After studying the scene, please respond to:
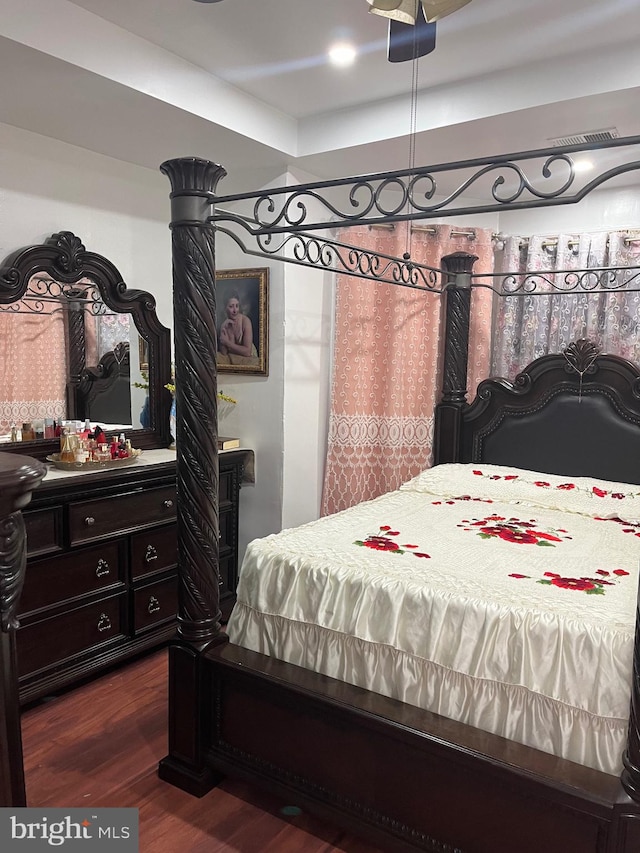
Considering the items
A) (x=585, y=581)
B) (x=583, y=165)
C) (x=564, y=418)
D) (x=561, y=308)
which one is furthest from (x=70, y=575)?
(x=583, y=165)

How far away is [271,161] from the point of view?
Result: 3.42 m

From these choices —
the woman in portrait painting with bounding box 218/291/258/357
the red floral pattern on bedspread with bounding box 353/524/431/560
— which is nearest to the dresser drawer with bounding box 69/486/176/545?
the woman in portrait painting with bounding box 218/291/258/357

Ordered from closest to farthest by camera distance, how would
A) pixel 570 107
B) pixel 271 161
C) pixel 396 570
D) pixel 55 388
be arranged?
pixel 396 570 < pixel 570 107 < pixel 55 388 < pixel 271 161

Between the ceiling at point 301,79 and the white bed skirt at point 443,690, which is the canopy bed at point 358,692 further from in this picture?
the ceiling at point 301,79

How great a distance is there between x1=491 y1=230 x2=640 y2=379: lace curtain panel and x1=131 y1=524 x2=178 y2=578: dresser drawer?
2.18 meters

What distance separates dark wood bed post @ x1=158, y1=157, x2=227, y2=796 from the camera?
1988 mm

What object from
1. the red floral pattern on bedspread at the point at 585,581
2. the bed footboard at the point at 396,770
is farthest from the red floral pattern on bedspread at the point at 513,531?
the bed footboard at the point at 396,770

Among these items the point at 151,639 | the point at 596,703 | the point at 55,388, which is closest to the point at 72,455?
the point at 55,388

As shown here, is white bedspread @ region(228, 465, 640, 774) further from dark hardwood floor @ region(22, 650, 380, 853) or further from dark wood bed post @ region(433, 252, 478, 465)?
dark wood bed post @ region(433, 252, 478, 465)

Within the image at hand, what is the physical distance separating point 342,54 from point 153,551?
2.39 m

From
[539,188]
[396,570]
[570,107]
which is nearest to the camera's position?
[396,570]

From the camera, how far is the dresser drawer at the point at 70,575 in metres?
2.64

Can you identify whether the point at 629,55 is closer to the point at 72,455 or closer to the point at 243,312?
the point at 243,312

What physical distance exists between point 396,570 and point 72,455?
1669mm
